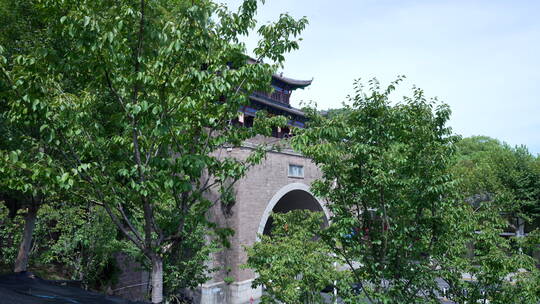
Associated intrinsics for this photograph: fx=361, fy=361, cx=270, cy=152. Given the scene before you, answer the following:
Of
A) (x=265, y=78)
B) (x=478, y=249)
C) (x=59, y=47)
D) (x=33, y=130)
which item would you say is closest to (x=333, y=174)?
(x=265, y=78)

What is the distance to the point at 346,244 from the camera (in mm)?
7355

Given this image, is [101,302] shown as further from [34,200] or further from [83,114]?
[34,200]

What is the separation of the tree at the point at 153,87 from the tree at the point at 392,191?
1.87 m

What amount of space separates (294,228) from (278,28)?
6.63 meters

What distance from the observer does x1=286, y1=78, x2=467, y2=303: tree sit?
670 cm

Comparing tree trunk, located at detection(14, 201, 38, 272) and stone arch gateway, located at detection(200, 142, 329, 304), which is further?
stone arch gateway, located at detection(200, 142, 329, 304)

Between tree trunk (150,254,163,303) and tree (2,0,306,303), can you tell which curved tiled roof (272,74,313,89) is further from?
tree trunk (150,254,163,303)

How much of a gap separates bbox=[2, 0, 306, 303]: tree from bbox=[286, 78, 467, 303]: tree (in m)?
1.87

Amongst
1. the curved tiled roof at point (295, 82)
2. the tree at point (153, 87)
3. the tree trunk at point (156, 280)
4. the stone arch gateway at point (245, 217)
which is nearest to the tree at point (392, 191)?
the tree at point (153, 87)

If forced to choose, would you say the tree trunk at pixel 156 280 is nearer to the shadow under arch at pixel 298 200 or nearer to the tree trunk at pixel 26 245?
the tree trunk at pixel 26 245

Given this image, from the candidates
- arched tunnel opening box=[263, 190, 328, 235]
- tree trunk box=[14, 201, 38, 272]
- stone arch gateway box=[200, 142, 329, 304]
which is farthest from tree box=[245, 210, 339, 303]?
arched tunnel opening box=[263, 190, 328, 235]

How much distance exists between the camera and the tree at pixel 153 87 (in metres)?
4.69

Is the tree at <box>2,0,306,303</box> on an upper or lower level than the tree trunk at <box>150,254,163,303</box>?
upper

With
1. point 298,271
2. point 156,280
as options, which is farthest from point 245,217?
point 156,280
